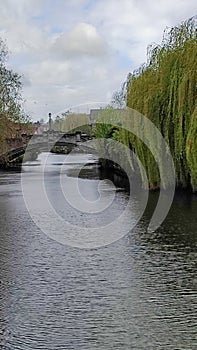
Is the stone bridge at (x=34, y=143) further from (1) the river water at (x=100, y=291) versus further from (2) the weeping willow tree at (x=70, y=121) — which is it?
(1) the river water at (x=100, y=291)

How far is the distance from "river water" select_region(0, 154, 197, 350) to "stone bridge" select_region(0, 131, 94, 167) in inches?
963

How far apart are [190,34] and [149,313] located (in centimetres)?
1292

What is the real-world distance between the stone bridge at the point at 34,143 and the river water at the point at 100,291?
80.2 feet

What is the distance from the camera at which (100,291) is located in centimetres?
736

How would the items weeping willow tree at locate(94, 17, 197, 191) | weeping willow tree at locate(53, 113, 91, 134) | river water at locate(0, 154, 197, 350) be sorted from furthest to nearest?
1. weeping willow tree at locate(53, 113, 91, 134)
2. weeping willow tree at locate(94, 17, 197, 191)
3. river water at locate(0, 154, 197, 350)

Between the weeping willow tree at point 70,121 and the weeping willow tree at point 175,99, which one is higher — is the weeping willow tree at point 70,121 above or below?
above

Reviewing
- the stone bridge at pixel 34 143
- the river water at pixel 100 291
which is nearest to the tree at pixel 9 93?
the stone bridge at pixel 34 143

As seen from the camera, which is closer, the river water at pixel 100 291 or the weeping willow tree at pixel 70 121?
the river water at pixel 100 291

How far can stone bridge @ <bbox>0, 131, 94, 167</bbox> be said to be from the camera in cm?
3692

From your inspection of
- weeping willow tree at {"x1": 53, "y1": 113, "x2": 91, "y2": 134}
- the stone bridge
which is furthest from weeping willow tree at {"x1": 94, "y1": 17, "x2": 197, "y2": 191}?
weeping willow tree at {"x1": 53, "y1": 113, "x2": 91, "y2": 134}

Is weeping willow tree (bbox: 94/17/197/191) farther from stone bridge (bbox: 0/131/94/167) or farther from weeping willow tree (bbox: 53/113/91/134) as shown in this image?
weeping willow tree (bbox: 53/113/91/134)

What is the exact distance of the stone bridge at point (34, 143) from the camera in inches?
1454

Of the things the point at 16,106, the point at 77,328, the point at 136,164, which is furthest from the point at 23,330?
the point at 16,106

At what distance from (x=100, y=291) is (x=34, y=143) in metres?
36.7
